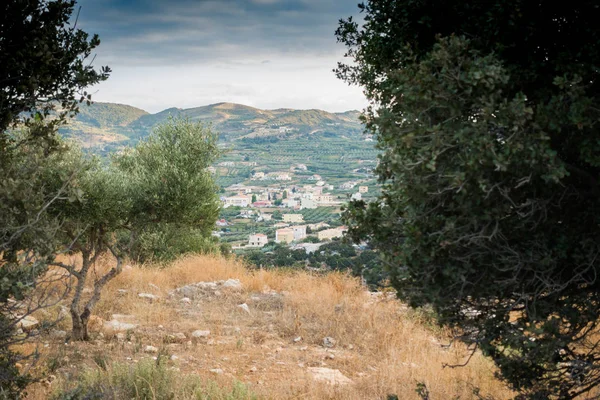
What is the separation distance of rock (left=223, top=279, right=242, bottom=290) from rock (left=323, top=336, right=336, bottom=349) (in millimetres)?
4114

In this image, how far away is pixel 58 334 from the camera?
8.98 meters

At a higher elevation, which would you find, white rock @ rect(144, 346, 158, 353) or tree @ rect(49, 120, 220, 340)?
tree @ rect(49, 120, 220, 340)

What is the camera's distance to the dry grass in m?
6.73

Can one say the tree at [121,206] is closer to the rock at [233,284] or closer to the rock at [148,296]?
the rock at [148,296]

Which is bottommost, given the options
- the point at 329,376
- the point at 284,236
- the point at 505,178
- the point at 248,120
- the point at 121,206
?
the point at 284,236

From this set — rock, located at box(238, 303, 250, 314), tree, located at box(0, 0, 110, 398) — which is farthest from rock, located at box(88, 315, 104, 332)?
tree, located at box(0, 0, 110, 398)

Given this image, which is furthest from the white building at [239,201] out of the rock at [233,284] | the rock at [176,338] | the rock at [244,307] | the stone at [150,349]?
the stone at [150,349]

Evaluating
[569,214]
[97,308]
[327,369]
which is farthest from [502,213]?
[97,308]

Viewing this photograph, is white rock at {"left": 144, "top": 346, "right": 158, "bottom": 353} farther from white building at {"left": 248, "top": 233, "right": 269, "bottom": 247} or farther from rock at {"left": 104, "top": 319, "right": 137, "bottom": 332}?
white building at {"left": 248, "top": 233, "right": 269, "bottom": 247}

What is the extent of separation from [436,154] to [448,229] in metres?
0.52

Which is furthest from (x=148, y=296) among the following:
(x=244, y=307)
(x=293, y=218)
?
(x=293, y=218)

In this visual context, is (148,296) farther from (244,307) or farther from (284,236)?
(284,236)

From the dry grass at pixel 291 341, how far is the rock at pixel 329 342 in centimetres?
13

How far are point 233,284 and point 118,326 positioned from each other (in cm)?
385
